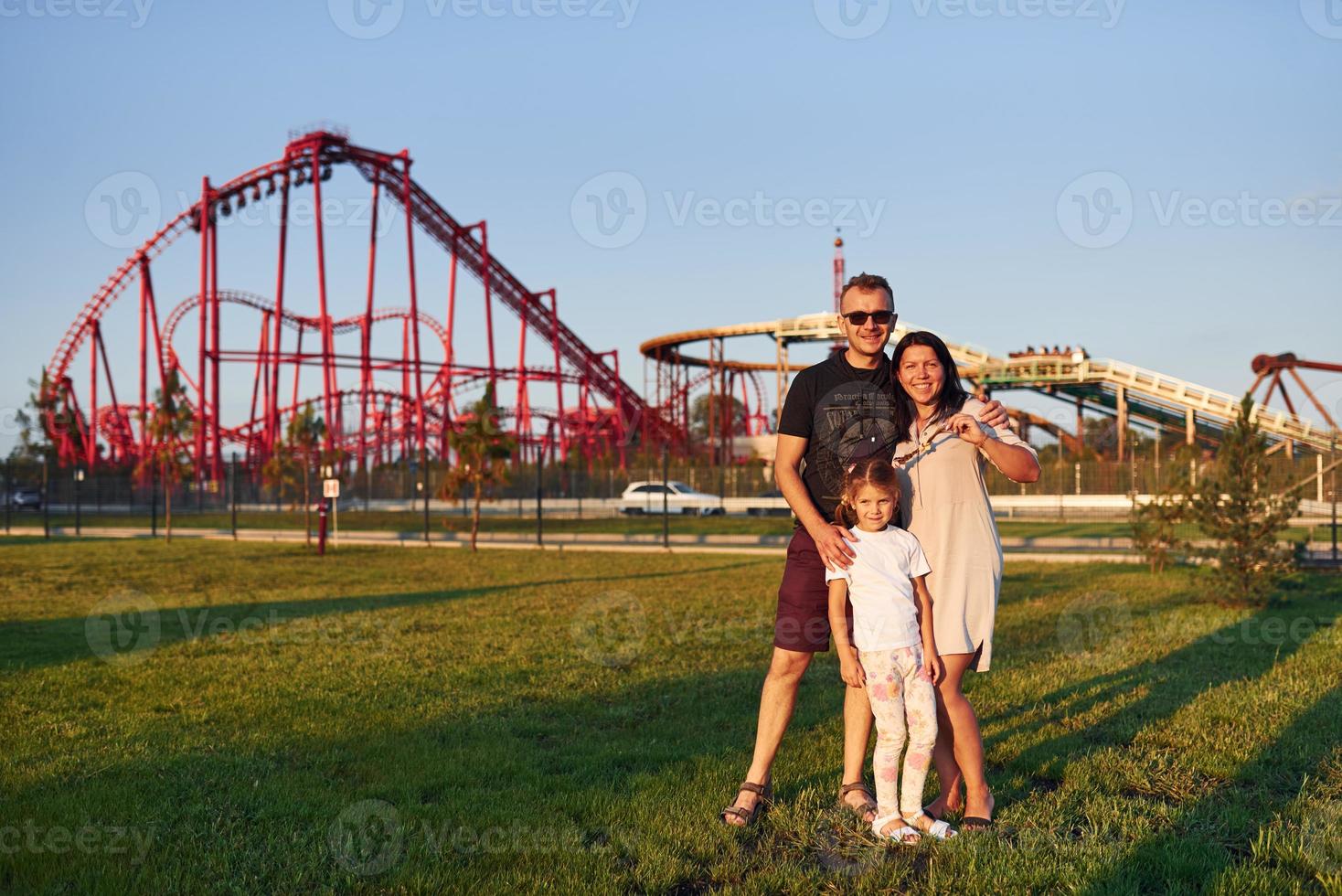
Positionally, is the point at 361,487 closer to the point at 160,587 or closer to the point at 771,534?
the point at 771,534

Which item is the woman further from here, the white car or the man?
the white car

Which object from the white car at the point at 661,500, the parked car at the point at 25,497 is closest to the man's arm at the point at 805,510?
the white car at the point at 661,500

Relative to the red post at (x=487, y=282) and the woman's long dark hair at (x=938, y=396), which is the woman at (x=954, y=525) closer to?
the woman's long dark hair at (x=938, y=396)

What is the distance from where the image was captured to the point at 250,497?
43.2 m

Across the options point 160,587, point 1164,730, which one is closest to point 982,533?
point 1164,730

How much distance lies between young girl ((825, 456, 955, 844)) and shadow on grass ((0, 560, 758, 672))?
6.30m

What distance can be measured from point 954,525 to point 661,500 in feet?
107

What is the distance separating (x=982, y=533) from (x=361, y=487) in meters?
39.4

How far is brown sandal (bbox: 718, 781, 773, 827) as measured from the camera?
3678 millimetres

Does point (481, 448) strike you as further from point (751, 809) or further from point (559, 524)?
point (751, 809)

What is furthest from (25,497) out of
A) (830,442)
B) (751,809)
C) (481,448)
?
(830,442)

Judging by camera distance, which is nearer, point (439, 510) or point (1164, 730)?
point (1164, 730)

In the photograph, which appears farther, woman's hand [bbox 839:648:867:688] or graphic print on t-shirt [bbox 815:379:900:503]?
graphic print on t-shirt [bbox 815:379:900:503]

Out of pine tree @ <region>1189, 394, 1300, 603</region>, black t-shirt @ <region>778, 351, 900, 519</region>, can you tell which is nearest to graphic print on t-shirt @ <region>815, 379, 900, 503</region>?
black t-shirt @ <region>778, 351, 900, 519</region>
